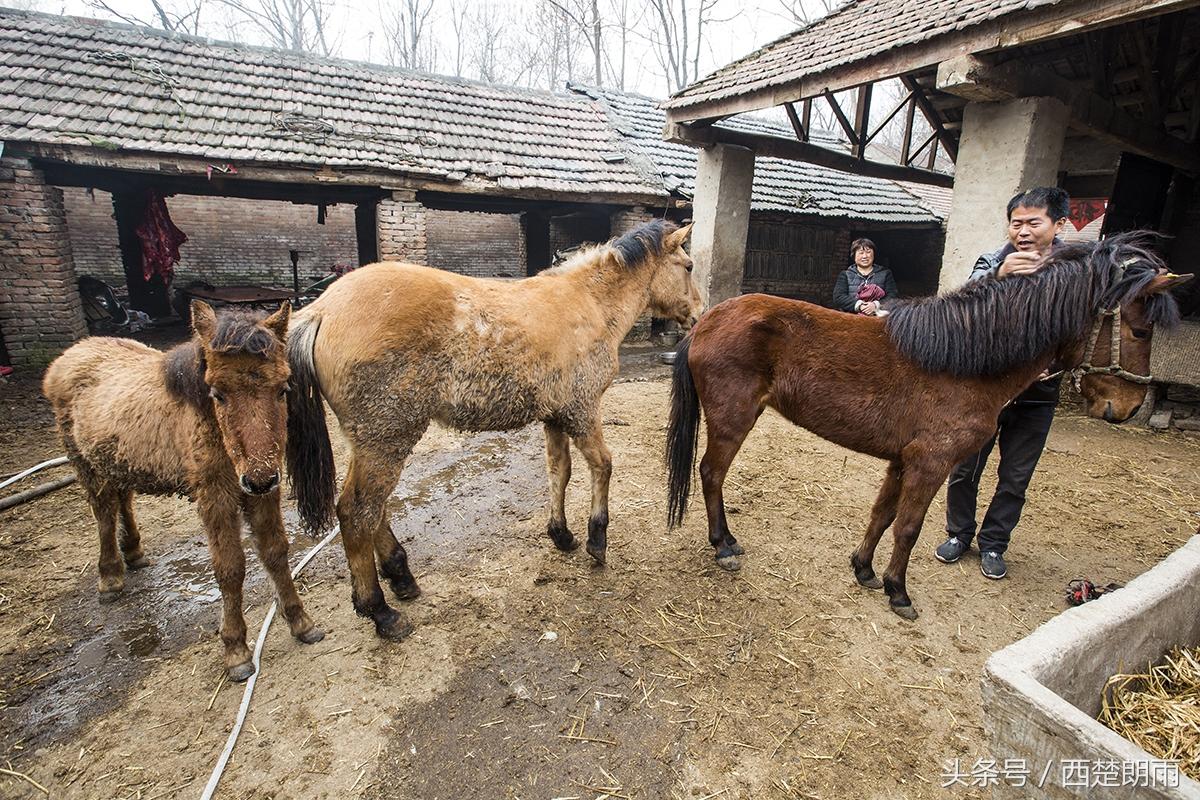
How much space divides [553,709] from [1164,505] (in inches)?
211

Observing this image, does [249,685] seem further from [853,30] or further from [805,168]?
[805,168]

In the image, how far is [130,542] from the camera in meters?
3.22

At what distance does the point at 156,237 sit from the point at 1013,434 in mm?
13603

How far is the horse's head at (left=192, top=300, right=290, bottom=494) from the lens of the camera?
2.02 meters

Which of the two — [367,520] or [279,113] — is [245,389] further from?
[279,113]

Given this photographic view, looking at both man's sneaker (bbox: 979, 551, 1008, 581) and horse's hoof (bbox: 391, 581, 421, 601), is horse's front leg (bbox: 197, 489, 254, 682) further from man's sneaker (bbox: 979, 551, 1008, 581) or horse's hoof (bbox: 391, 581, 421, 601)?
man's sneaker (bbox: 979, 551, 1008, 581)

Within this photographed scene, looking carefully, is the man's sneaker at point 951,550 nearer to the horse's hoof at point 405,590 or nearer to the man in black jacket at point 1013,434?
the man in black jacket at point 1013,434

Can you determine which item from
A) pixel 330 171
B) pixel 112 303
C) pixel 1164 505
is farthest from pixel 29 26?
pixel 1164 505

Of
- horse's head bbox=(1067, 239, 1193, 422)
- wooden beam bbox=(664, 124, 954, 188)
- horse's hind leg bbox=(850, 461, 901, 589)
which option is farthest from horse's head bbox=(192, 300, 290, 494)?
wooden beam bbox=(664, 124, 954, 188)

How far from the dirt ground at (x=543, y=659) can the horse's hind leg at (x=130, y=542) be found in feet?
0.36

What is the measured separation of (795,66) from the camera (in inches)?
236

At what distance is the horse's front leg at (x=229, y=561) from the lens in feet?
7.54

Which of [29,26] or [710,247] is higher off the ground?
[29,26]

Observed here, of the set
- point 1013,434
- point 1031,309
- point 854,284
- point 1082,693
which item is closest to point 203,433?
point 1082,693
